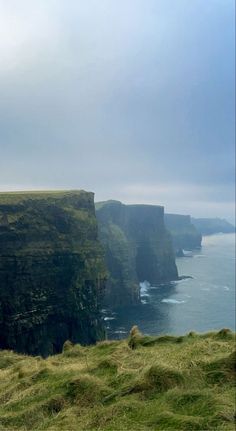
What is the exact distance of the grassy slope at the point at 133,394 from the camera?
424 inches

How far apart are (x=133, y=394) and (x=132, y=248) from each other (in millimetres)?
160319

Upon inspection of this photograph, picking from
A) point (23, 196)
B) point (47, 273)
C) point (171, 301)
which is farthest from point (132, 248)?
point (47, 273)

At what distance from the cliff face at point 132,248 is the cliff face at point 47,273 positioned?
3958 cm

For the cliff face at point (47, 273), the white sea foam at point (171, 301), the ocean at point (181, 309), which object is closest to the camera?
the cliff face at point (47, 273)

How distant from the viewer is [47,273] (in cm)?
8112

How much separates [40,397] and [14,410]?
944 mm

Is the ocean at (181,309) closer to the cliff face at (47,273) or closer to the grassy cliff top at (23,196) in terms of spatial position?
the cliff face at (47,273)

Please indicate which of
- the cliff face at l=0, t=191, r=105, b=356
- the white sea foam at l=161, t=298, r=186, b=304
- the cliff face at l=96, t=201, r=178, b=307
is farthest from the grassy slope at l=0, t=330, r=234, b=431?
the cliff face at l=96, t=201, r=178, b=307

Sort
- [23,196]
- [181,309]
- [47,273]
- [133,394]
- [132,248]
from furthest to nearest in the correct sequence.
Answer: [132,248], [181,309], [23,196], [47,273], [133,394]

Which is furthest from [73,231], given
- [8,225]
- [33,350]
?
[33,350]

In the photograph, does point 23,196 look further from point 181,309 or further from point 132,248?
point 132,248

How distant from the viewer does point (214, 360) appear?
14500 mm

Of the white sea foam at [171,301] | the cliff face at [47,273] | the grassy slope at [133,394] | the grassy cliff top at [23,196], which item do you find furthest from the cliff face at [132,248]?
the grassy slope at [133,394]

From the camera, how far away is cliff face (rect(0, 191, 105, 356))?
7388cm
